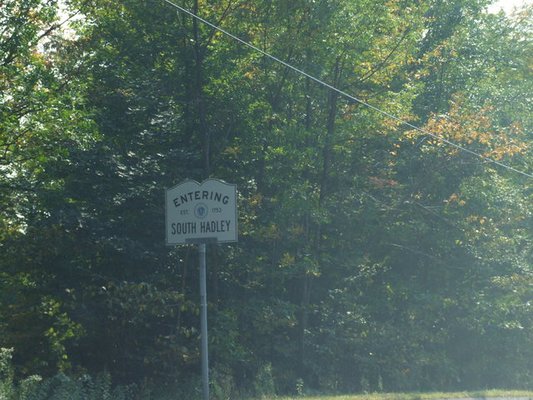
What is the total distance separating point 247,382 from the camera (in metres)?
18.5

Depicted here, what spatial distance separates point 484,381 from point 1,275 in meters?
15.3

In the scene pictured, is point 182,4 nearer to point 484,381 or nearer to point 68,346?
point 68,346

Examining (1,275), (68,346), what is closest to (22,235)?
(1,275)

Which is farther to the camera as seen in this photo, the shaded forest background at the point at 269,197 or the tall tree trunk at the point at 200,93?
the tall tree trunk at the point at 200,93

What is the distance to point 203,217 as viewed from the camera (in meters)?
11.6

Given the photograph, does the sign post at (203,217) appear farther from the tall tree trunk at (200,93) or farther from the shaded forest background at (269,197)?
the tall tree trunk at (200,93)

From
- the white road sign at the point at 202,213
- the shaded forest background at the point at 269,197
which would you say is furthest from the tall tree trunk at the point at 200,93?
the white road sign at the point at 202,213

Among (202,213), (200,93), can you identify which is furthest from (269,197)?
(202,213)

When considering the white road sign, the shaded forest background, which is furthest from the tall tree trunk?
the white road sign

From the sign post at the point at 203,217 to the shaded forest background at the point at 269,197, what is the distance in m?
4.96

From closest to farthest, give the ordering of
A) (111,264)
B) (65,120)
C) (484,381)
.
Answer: (65,120) < (111,264) < (484,381)

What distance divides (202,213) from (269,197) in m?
8.60

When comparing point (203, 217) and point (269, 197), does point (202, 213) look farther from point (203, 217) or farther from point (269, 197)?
point (269, 197)

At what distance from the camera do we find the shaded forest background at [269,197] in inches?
652
